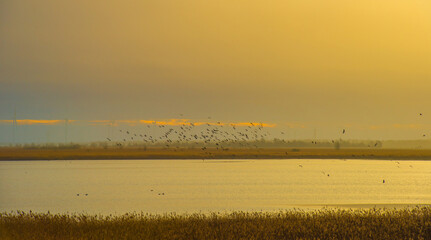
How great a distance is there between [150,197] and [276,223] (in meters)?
36.2

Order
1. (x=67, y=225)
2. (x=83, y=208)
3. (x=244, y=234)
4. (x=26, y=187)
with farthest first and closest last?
(x=26, y=187)
(x=83, y=208)
(x=67, y=225)
(x=244, y=234)

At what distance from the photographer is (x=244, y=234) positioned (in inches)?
893

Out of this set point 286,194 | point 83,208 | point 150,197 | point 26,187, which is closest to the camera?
point 83,208

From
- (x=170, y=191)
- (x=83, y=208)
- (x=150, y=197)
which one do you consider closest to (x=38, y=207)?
(x=83, y=208)

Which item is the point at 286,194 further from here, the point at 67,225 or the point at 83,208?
the point at 67,225

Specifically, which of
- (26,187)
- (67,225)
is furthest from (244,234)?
(26,187)

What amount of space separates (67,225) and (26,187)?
190ft

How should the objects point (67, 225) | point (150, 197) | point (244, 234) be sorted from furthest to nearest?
point (150, 197)
point (67, 225)
point (244, 234)

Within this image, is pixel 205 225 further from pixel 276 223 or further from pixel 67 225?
pixel 67 225

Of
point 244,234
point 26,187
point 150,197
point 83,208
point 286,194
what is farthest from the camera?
point 26,187

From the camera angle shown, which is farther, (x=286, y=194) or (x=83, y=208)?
(x=286, y=194)

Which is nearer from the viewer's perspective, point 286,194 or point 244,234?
point 244,234

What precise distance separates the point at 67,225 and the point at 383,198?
4250 centimetres

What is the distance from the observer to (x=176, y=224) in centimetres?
2569
